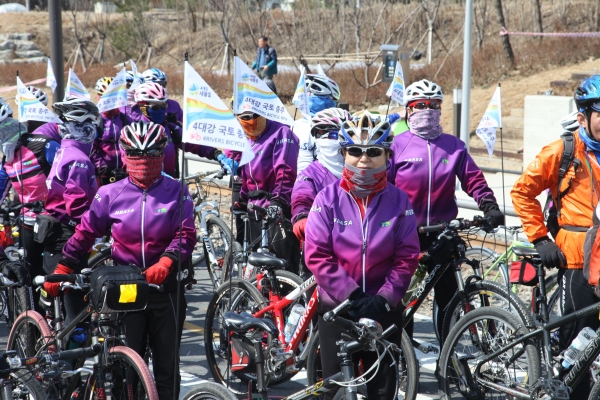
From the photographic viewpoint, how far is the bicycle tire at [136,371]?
15.7 ft

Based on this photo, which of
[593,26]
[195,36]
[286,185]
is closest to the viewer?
[286,185]

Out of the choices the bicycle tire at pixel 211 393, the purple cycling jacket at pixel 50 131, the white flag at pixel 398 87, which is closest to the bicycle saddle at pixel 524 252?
the bicycle tire at pixel 211 393

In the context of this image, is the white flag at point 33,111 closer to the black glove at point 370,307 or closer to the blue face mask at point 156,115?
the blue face mask at point 156,115

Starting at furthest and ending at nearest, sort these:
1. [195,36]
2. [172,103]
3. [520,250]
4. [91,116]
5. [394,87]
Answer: [195,36]
[172,103]
[394,87]
[91,116]
[520,250]

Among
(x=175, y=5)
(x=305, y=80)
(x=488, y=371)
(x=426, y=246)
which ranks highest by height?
(x=175, y=5)

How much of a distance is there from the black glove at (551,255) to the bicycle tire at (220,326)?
2.29 m

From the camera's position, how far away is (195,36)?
43.1 meters

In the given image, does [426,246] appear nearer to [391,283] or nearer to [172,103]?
[391,283]

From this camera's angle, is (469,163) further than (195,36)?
No

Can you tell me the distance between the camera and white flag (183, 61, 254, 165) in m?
4.74

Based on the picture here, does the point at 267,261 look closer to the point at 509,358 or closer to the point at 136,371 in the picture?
the point at 136,371

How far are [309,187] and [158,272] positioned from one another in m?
1.48

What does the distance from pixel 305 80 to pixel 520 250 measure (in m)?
3.14

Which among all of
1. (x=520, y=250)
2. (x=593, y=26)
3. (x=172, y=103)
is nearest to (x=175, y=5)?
(x=593, y=26)
